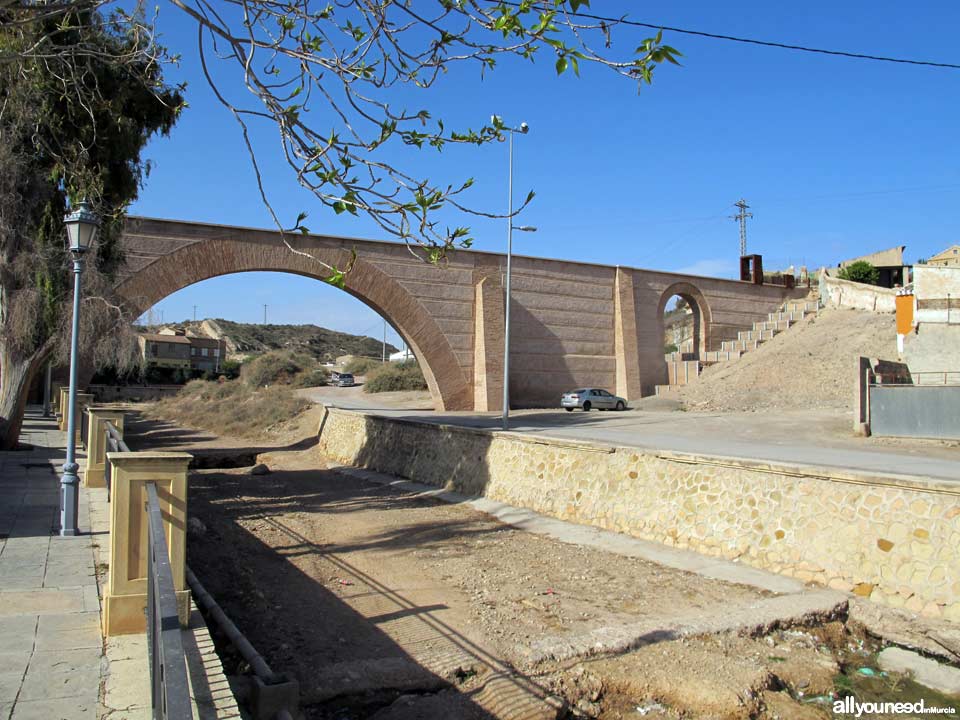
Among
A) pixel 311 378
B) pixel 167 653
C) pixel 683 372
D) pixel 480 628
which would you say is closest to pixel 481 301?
pixel 683 372

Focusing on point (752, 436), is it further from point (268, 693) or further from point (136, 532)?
point (136, 532)

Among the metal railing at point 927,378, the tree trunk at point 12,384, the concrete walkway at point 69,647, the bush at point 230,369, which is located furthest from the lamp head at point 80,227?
the bush at point 230,369

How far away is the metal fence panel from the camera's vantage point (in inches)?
619

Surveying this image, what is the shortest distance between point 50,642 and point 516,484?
10.2 meters

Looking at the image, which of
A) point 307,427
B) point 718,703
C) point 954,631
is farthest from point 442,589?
point 307,427

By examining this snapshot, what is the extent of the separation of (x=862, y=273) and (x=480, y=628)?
5037 centimetres

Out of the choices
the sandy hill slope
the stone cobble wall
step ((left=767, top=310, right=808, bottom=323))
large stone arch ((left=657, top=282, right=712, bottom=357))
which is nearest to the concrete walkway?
the stone cobble wall

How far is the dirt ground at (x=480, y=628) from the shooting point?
5668 mm

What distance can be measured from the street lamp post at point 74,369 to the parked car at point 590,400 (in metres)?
22.3

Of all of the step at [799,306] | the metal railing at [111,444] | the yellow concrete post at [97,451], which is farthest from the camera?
the step at [799,306]

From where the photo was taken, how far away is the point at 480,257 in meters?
29.4

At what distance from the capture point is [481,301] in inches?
1125

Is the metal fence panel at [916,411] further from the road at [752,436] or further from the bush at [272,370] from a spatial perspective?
the bush at [272,370]

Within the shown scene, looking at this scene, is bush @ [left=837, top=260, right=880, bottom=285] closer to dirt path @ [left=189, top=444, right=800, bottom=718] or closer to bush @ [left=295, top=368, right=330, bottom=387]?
bush @ [left=295, top=368, right=330, bottom=387]
